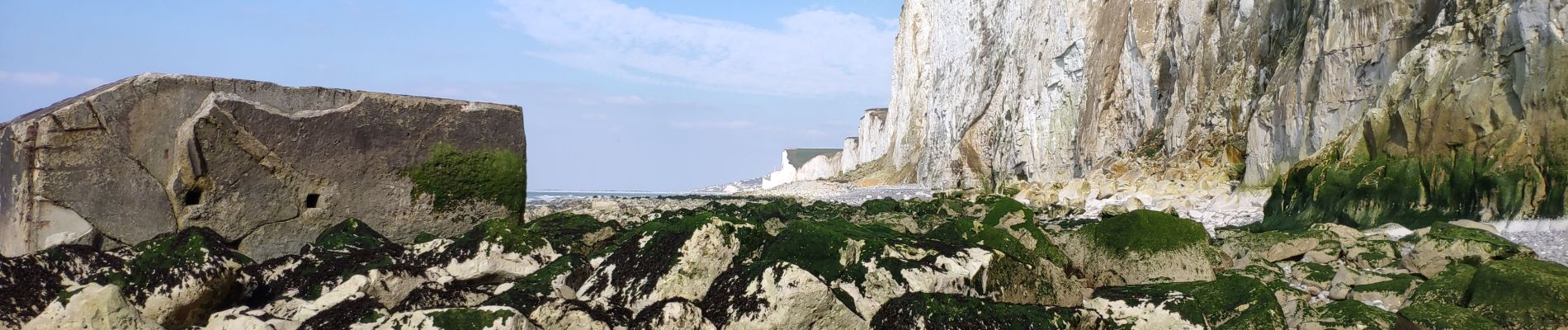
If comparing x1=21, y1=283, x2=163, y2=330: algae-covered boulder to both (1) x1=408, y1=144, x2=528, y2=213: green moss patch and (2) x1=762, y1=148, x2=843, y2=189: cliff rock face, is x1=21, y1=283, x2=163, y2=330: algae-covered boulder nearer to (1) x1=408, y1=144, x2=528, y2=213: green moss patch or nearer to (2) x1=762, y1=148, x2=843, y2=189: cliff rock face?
(1) x1=408, y1=144, x2=528, y2=213: green moss patch

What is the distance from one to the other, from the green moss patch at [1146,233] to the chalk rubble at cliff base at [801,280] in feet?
0.05

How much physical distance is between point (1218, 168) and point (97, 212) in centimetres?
1569

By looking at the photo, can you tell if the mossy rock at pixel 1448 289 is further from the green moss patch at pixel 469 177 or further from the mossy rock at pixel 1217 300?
the green moss patch at pixel 469 177

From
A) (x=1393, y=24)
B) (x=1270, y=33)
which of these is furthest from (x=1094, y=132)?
(x=1393, y=24)

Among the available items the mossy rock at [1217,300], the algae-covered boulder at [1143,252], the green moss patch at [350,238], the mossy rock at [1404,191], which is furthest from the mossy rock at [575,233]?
the mossy rock at [1404,191]

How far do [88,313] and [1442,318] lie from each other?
7347mm

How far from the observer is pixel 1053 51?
2811 cm

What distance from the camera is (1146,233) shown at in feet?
22.0

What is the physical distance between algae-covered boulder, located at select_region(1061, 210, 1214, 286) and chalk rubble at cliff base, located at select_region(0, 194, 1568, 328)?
16 mm

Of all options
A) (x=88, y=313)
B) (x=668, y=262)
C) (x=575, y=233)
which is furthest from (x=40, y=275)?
(x=668, y=262)

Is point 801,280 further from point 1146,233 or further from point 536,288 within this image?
point 1146,233

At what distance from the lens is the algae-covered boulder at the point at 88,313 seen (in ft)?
17.3

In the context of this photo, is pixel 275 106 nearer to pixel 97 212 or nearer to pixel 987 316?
pixel 97 212

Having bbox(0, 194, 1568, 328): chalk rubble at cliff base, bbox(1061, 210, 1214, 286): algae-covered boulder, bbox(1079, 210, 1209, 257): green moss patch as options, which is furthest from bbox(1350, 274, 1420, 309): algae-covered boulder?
bbox(1079, 210, 1209, 257): green moss patch
